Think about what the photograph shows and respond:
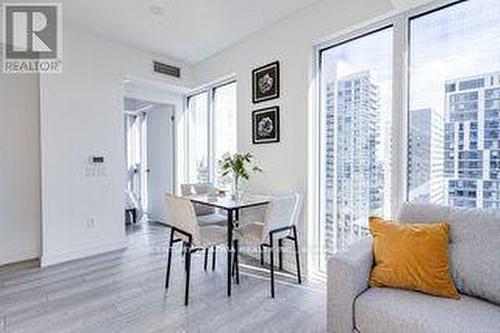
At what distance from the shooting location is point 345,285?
5.38 feet

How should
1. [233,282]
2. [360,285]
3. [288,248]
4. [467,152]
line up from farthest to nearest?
[288,248] < [233,282] < [467,152] < [360,285]

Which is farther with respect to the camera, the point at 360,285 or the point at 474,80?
the point at 474,80

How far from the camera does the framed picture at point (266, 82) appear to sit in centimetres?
323

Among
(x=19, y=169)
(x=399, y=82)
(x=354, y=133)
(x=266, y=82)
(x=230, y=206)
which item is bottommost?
(x=230, y=206)

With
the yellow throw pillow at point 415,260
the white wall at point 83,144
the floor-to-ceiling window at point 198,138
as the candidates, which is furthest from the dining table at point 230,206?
the floor-to-ceiling window at point 198,138

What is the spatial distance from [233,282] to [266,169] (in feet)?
4.07

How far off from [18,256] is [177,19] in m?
3.20

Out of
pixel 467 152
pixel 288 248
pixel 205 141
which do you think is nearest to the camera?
pixel 467 152

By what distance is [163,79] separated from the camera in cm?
430

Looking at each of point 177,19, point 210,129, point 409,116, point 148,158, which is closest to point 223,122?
point 210,129

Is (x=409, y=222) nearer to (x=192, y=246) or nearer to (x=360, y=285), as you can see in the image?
(x=360, y=285)

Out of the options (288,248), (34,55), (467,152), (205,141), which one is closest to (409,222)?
(467,152)

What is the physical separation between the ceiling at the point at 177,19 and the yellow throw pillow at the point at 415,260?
2.23 metres

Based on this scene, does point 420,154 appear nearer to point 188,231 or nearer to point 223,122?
point 188,231
